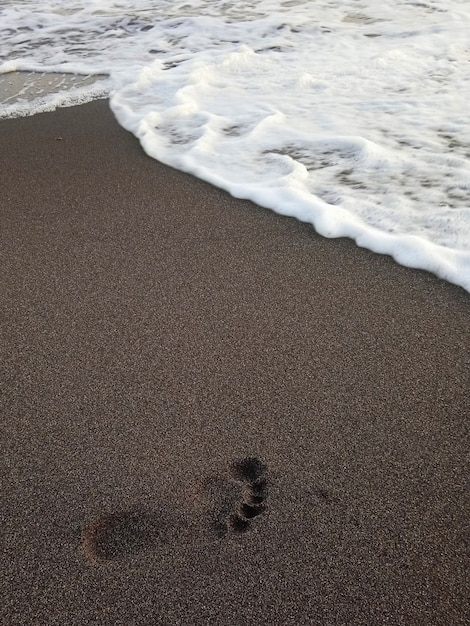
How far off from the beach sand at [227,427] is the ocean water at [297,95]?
0.37 metres

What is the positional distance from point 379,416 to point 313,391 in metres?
0.21

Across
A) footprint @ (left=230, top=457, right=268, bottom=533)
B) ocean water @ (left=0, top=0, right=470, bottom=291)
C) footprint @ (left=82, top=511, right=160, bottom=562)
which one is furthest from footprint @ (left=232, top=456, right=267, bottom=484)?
ocean water @ (left=0, top=0, right=470, bottom=291)

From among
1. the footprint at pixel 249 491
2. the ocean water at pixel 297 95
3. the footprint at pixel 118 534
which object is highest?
the ocean water at pixel 297 95

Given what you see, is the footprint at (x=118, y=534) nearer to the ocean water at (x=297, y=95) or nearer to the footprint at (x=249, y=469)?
the footprint at (x=249, y=469)

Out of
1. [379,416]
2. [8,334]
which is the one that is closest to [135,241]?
[8,334]

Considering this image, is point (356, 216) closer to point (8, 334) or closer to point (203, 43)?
point (8, 334)

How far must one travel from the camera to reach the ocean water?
2.81 meters

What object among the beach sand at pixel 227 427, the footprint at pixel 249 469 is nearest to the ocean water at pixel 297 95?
the beach sand at pixel 227 427

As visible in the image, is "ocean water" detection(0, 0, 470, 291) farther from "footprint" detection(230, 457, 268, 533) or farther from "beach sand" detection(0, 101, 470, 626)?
"footprint" detection(230, 457, 268, 533)

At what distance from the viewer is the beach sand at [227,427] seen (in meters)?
1.32

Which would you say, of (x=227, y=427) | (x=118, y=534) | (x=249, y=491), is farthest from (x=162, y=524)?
(x=227, y=427)

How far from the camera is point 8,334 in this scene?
210cm

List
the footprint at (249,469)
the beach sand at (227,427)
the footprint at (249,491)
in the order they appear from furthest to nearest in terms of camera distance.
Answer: the footprint at (249,469) < the footprint at (249,491) < the beach sand at (227,427)

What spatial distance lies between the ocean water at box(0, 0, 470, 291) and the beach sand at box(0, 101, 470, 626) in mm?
366
